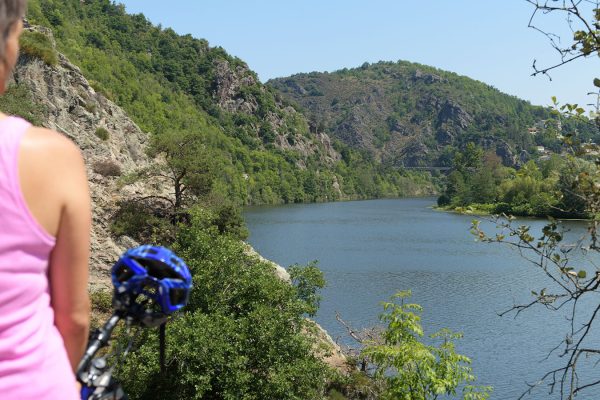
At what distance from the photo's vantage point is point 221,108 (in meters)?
144

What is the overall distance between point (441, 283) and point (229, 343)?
2400 centimetres

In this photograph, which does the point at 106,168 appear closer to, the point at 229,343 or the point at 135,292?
the point at 229,343

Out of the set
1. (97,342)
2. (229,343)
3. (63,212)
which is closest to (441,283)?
(229,343)

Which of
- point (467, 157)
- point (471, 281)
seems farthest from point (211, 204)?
point (467, 157)

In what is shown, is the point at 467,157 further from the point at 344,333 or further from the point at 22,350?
the point at 22,350

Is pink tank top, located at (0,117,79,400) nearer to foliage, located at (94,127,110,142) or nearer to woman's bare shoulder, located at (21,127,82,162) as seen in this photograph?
woman's bare shoulder, located at (21,127,82,162)

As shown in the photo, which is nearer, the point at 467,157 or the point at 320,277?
the point at 320,277

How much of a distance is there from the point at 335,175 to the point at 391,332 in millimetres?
138590

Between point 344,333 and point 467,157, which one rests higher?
point 467,157

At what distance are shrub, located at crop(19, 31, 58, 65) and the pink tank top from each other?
30.5 m

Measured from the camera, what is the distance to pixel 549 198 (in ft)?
16.6

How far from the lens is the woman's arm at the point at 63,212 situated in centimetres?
117

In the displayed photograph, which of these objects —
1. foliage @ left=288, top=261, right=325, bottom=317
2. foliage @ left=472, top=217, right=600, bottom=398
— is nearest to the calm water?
foliage @ left=472, top=217, right=600, bottom=398

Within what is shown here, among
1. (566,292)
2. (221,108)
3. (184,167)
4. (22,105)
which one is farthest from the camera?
(221,108)
